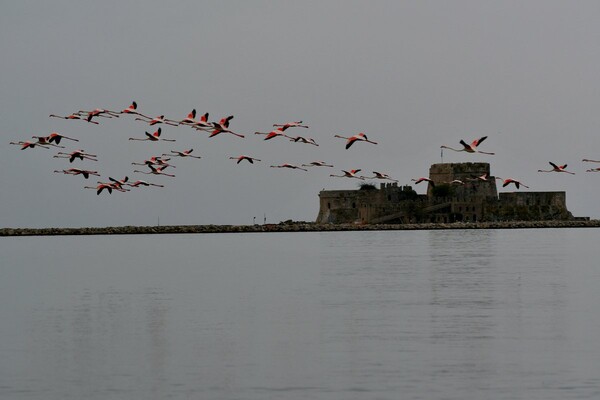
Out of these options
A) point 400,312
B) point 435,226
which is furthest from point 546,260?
point 435,226

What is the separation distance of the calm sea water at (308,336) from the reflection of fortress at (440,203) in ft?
222

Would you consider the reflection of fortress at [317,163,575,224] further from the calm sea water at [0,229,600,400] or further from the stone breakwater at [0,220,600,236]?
the calm sea water at [0,229,600,400]

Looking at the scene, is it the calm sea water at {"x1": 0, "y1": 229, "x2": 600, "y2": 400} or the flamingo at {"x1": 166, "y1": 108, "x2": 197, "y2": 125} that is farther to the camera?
the flamingo at {"x1": 166, "y1": 108, "x2": 197, "y2": 125}

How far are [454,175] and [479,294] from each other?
252 ft

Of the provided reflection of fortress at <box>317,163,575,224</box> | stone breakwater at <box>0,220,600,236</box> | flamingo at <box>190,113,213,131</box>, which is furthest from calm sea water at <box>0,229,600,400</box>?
reflection of fortress at <box>317,163,575,224</box>

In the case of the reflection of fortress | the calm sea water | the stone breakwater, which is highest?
the reflection of fortress

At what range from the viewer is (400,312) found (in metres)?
26.2

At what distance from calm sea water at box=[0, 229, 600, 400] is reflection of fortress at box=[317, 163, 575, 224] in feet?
222

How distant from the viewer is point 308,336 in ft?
74.0

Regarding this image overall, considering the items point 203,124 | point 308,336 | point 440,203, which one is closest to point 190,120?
point 203,124

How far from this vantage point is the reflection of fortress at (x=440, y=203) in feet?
354

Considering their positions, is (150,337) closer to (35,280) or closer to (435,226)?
(35,280)

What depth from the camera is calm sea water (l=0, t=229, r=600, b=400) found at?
17.6 m

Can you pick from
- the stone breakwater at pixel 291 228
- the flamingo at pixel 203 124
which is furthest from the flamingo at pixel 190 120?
the stone breakwater at pixel 291 228
